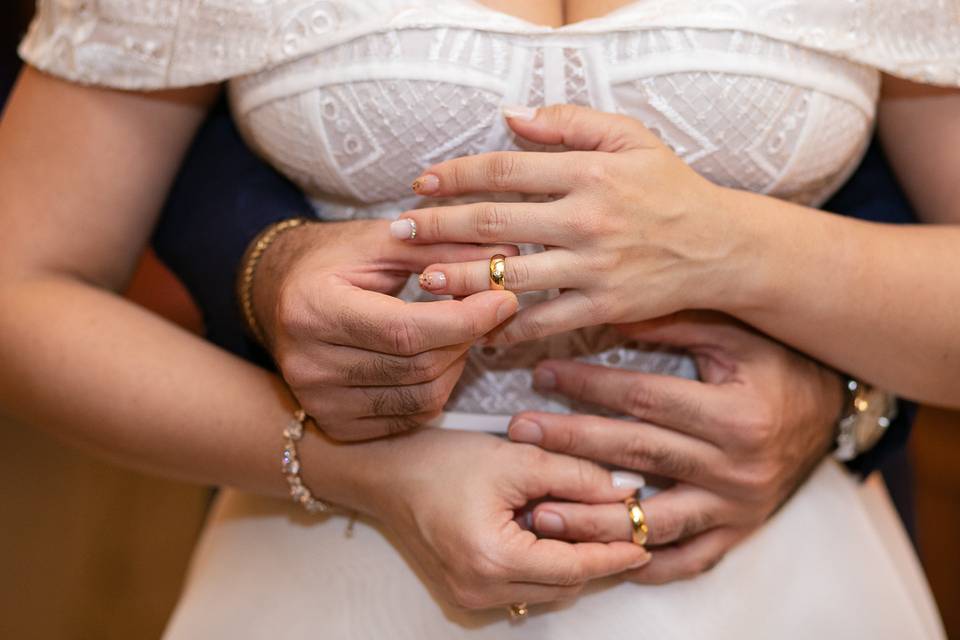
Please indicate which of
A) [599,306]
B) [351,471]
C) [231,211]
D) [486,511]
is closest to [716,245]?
[599,306]

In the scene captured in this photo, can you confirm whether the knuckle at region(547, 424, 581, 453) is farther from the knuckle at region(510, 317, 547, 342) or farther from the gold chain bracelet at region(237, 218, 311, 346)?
the gold chain bracelet at region(237, 218, 311, 346)

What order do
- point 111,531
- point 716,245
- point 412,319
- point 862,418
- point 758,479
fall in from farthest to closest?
point 111,531 → point 862,418 → point 758,479 → point 716,245 → point 412,319

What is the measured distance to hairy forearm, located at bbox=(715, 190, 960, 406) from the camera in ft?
2.86

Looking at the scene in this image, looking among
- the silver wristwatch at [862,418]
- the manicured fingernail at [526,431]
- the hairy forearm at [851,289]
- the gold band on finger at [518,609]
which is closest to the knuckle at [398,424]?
the manicured fingernail at [526,431]

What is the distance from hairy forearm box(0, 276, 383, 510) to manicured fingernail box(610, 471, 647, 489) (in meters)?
0.26

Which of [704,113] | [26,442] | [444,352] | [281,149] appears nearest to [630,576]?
[444,352]

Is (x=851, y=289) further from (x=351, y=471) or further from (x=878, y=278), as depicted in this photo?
(x=351, y=471)

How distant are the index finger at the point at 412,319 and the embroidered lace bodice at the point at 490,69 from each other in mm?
203

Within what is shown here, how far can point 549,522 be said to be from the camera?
2.93ft

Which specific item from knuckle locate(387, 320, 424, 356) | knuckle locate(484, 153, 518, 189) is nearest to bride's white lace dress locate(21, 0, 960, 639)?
knuckle locate(484, 153, 518, 189)

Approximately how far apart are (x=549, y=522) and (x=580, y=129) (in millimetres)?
396

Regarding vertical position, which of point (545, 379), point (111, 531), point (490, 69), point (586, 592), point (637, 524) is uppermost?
point (490, 69)

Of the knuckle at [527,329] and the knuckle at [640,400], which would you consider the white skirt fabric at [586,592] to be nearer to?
the knuckle at [640,400]

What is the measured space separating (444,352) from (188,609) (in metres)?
0.54
